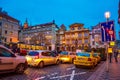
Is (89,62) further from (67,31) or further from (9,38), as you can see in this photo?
(67,31)

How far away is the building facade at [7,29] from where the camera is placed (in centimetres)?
5669

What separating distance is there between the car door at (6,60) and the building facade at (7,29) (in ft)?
144

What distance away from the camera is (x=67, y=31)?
79875 millimetres

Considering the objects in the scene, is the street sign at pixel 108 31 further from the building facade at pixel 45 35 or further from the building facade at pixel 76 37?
the building facade at pixel 45 35

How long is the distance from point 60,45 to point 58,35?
480cm

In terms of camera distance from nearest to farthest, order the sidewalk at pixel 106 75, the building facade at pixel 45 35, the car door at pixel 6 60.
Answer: the car door at pixel 6 60 → the sidewalk at pixel 106 75 → the building facade at pixel 45 35

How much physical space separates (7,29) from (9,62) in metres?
51.2

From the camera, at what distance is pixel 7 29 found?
59.3m

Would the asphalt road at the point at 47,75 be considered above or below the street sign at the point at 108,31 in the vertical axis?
below

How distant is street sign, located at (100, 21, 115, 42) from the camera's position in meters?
13.8

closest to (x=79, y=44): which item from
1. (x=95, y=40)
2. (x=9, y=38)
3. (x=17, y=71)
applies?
(x=95, y=40)

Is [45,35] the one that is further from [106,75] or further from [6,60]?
[6,60]

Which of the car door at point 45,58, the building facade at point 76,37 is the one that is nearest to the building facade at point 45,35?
the building facade at point 76,37

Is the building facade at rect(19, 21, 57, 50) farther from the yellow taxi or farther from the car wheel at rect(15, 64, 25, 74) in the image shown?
the car wheel at rect(15, 64, 25, 74)
